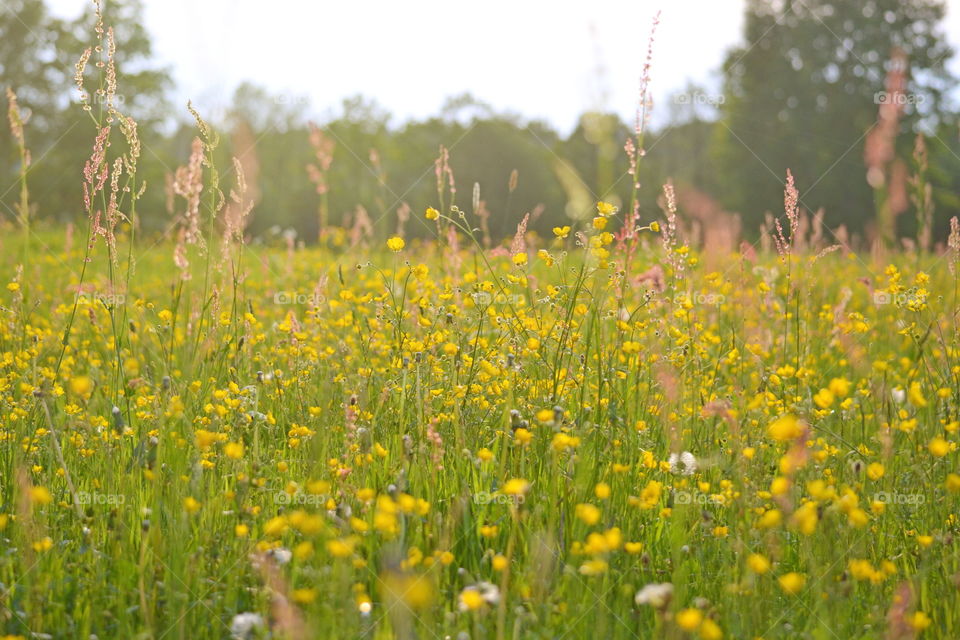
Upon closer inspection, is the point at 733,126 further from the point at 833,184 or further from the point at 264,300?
the point at 264,300

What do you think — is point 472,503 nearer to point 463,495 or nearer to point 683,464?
point 463,495

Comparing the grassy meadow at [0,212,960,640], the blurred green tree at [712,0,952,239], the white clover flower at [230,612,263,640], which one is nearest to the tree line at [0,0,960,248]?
the blurred green tree at [712,0,952,239]

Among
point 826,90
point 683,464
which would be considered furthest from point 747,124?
point 683,464

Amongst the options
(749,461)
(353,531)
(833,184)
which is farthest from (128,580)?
(833,184)

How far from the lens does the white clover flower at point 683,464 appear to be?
7.28 ft

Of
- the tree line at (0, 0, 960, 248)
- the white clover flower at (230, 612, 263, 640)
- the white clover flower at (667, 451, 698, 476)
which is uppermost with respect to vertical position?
the tree line at (0, 0, 960, 248)

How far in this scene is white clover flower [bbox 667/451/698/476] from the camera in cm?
222

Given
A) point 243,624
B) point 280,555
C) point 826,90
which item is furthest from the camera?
point 826,90

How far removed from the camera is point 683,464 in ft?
7.50

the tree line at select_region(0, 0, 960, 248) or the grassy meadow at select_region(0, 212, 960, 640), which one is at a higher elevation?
the tree line at select_region(0, 0, 960, 248)

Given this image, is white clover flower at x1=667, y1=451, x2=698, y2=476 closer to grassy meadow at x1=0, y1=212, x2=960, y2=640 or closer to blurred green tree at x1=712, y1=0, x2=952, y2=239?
grassy meadow at x1=0, y1=212, x2=960, y2=640

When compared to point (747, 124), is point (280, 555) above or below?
below

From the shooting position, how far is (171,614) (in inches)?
67.7

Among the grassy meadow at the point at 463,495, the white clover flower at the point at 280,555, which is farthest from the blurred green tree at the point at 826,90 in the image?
the white clover flower at the point at 280,555
